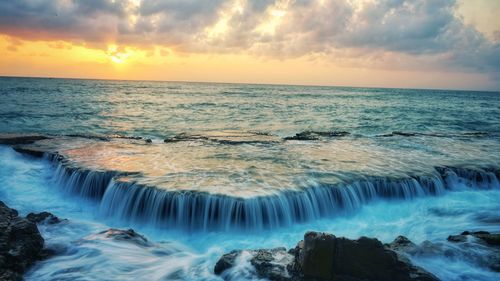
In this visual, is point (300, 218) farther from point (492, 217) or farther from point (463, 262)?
point (492, 217)

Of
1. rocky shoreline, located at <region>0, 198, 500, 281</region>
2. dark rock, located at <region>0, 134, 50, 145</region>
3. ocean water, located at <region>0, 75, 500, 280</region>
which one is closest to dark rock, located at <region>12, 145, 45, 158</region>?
ocean water, located at <region>0, 75, 500, 280</region>

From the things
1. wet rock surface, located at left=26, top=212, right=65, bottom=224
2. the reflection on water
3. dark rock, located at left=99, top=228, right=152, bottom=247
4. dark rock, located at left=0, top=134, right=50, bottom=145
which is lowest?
dark rock, located at left=99, top=228, right=152, bottom=247

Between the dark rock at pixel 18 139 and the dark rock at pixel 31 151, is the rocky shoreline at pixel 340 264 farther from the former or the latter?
the dark rock at pixel 18 139

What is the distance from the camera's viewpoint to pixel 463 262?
5930mm

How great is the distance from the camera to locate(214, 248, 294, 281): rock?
17.1 ft

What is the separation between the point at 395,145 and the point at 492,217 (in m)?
7.71

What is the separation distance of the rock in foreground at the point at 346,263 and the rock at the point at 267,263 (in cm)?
2

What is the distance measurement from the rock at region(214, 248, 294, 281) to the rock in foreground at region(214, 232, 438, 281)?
0.05 ft

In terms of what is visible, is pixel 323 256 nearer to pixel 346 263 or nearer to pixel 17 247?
pixel 346 263

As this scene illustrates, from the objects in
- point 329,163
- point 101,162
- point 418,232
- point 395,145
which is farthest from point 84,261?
point 395,145

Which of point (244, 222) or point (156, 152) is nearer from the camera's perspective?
point (244, 222)

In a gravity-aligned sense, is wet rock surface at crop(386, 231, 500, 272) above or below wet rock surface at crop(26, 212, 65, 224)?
above

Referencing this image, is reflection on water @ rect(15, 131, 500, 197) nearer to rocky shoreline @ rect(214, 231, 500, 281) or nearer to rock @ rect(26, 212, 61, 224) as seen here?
rock @ rect(26, 212, 61, 224)

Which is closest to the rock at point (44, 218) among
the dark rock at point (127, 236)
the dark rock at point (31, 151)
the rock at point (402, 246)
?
the dark rock at point (127, 236)
